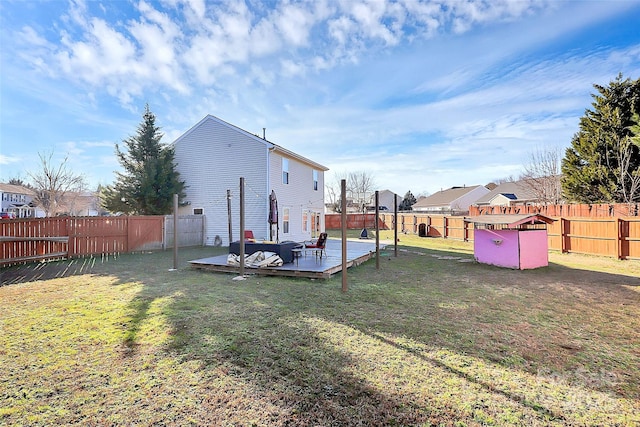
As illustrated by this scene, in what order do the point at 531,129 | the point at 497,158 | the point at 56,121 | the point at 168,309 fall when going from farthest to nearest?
1. the point at 497,158
2. the point at 531,129
3. the point at 56,121
4. the point at 168,309

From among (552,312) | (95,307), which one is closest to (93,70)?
(95,307)

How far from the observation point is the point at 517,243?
9359 mm

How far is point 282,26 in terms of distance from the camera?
1052 cm

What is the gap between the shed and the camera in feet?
30.7

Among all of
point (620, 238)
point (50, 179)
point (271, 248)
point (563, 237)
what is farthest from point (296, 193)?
point (50, 179)

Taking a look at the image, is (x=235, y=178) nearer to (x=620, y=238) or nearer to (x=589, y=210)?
(x=620, y=238)

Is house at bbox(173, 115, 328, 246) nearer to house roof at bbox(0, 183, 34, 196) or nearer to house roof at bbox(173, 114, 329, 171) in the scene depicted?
house roof at bbox(173, 114, 329, 171)

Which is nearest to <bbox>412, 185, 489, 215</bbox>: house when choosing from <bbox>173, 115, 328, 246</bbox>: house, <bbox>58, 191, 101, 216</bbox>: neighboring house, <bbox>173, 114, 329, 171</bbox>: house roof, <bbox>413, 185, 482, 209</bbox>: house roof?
<bbox>413, 185, 482, 209</bbox>: house roof

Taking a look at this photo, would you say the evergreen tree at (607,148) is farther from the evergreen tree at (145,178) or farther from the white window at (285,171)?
the evergreen tree at (145,178)

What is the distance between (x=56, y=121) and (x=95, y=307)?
59.9 ft

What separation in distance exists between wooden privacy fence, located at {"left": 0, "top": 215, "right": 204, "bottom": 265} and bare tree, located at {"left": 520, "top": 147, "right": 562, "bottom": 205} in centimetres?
2378

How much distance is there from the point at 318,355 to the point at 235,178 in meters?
13.0

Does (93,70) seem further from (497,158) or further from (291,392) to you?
(497,158)

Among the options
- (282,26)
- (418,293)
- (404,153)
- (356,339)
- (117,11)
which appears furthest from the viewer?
(404,153)
